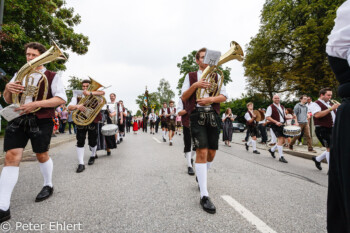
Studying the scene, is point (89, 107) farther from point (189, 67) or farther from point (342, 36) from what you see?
point (189, 67)

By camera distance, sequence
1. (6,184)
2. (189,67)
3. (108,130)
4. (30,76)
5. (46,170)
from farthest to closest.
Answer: (189,67) → (108,130) → (46,170) → (30,76) → (6,184)

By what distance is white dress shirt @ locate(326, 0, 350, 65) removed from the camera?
1.17 meters

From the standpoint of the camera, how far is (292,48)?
20.8m

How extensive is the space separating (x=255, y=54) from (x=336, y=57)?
2369 cm

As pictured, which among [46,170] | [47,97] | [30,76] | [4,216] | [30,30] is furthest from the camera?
[30,30]

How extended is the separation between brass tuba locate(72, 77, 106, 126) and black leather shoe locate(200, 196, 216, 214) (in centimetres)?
314

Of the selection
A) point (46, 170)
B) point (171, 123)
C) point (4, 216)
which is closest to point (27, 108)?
point (46, 170)

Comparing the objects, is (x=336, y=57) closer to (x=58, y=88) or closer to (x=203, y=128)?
(x=203, y=128)

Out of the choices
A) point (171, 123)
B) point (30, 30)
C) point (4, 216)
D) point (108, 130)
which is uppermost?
point (30, 30)

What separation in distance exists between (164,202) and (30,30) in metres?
16.1

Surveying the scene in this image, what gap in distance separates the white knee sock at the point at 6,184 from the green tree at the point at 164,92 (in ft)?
216

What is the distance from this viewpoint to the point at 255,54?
22.5 metres

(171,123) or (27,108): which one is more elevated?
(27,108)

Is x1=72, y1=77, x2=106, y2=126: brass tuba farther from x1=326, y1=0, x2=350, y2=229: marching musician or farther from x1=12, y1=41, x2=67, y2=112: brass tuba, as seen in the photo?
x1=326, y1=0, x2=350, y2=229: marching musician
